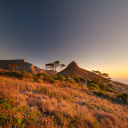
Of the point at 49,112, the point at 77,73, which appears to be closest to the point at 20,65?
the point at 77,73

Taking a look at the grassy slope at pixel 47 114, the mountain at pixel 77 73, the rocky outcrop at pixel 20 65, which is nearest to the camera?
the grassy slope at pixel 47 114

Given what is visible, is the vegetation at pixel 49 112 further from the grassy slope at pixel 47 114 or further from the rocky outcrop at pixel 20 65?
the rocky outcrop at pixel 20 65

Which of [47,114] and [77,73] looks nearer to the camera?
[47,114]

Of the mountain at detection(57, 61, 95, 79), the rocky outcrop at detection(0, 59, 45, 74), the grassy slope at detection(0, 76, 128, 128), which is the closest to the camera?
the grassy slope at detection(0, 76, 128, 128)

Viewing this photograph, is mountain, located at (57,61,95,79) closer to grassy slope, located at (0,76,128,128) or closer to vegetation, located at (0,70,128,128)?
vegetation, located at (0,70,128,128)

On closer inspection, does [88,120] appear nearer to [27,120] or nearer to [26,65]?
[27,120]

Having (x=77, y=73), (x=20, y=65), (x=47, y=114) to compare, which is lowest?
(x=47, y=114)

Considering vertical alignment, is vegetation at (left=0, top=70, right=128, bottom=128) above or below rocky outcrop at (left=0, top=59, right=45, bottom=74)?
below

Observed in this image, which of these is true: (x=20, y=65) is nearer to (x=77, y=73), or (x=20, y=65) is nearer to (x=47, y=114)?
(x=77, y=73)

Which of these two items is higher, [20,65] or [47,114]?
[20,65]

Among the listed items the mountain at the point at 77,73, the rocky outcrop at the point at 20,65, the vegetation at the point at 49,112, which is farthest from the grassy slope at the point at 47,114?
the rocky outcrop at the point at 20,65

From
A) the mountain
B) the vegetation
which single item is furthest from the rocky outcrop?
the vegetation

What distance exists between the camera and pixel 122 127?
2.94 metres

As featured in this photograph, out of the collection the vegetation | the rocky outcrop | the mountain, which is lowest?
the vegetation
